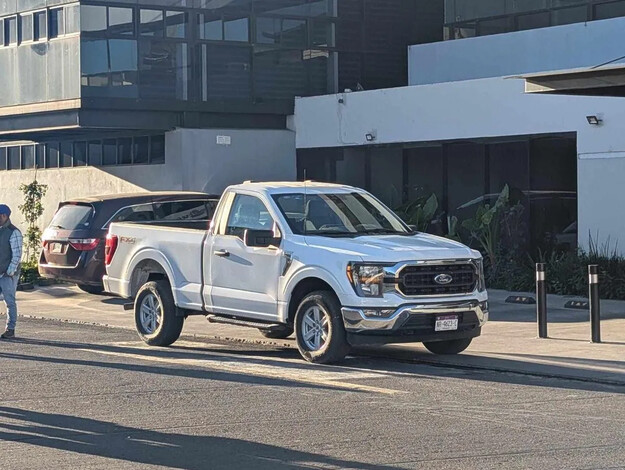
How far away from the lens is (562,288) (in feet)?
68.1

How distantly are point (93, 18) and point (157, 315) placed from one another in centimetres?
1066

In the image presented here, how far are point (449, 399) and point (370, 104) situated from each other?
14.4 m

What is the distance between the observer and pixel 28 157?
30.3 metres

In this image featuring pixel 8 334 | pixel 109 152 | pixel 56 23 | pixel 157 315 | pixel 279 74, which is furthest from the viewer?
pixel 109 152

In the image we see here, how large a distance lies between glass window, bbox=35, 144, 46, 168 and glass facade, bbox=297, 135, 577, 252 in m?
6.70

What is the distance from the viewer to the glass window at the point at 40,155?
97.8 ft

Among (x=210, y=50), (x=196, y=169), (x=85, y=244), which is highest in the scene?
(x=210, y=50)

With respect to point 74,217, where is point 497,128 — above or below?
above

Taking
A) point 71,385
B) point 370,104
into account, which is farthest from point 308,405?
point 370,104

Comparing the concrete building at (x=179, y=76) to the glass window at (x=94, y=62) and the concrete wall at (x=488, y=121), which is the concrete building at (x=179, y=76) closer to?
the glass window at (x=94, y=62)

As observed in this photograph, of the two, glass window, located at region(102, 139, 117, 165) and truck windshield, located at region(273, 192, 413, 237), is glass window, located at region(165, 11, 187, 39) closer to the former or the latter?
glass window, located at region(102, 139, 117, 165)

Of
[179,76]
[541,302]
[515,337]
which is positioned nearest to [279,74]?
[179,76]

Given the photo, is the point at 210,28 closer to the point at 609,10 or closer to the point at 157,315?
the point at 609,10

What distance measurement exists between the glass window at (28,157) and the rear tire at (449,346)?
17.8 meters
